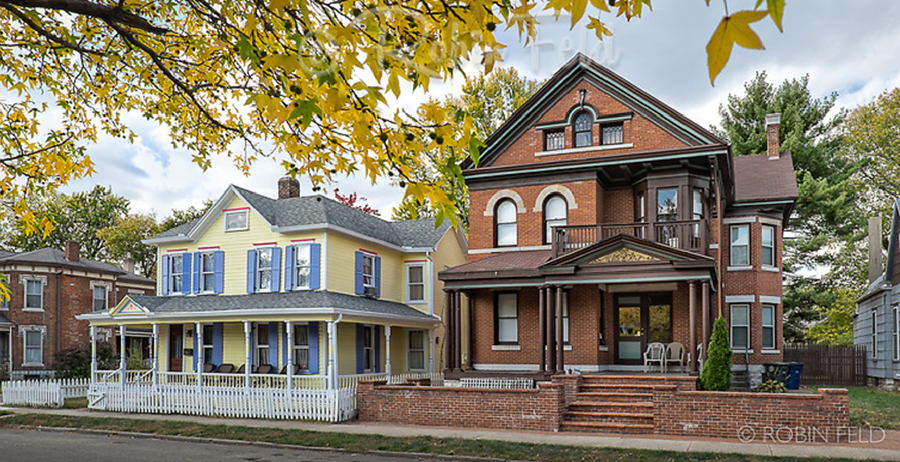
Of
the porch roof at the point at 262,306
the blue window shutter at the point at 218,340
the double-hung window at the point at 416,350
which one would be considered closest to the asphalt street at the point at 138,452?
the porch roof at the point at 262,306

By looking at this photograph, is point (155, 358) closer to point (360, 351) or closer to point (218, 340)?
point (218, 340)

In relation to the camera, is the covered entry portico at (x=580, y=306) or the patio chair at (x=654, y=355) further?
the patio chair at (x=654, y=355)

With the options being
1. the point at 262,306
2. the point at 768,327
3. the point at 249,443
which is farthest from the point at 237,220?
the point at 768,327

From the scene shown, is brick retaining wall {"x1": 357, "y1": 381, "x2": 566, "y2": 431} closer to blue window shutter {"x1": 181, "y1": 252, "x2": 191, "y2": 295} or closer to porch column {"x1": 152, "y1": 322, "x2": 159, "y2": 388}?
porch column {"x1": 152, "y1": 322, "x2": 159, "y2": 388}

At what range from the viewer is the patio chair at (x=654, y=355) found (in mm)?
18938

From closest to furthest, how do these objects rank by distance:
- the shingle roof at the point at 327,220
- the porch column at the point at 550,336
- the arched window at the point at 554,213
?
the porch column at the point at 550,336
the arched window at the point at 554,213
the shingle roof at the point at 327,220

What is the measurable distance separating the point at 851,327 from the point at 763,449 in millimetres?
26896

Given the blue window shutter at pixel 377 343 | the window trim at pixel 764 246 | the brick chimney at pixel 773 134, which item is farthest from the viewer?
the brick chimney at pixel 773 134

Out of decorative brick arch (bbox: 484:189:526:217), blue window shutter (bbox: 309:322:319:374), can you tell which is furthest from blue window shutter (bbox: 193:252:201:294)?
decorative brick arch (bbox: 484:189:526:217)

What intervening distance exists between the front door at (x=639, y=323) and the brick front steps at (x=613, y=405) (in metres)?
3.39

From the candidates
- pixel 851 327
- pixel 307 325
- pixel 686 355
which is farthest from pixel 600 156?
pixel 851 327

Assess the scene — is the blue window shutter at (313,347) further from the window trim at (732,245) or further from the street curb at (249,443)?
the window trim at (732,245)

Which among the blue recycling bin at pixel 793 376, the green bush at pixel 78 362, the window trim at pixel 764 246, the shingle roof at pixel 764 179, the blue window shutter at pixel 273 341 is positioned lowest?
the green bush at pixel 78 362

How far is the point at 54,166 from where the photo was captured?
8445 mm
